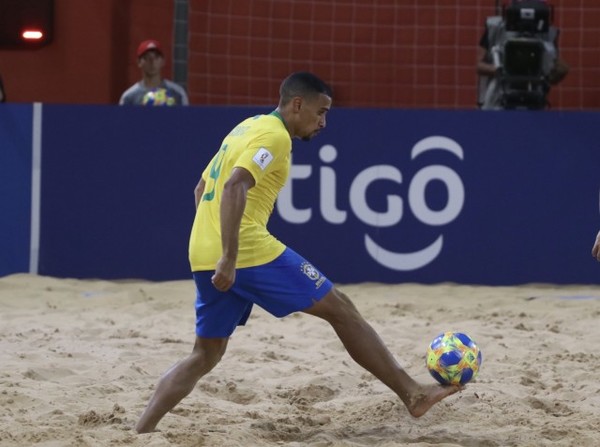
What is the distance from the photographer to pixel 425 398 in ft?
17.3

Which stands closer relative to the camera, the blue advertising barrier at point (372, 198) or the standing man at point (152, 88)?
the blue advertising barrier at point (372, 198)

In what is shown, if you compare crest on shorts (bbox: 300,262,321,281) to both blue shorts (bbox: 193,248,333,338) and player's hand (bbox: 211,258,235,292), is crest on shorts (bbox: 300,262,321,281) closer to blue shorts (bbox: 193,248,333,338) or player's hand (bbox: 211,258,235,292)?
blue shorts (bbox: 193,248,333,338)

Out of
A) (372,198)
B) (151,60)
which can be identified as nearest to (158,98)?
(151,60)

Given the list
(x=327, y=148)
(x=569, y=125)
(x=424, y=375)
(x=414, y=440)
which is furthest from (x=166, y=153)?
(x=414, y=440)

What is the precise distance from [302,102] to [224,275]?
91cm

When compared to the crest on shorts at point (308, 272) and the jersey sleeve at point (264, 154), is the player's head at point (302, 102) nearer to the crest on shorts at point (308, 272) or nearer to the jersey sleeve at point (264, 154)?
the jersey sleeve at point (264, 154)

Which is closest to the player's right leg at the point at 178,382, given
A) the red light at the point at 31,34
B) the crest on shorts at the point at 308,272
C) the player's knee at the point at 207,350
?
the player's knee at the point at 207,350

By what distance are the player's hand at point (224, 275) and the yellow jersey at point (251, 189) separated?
220 mm

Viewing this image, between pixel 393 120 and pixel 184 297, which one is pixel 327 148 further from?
pixel 184 297

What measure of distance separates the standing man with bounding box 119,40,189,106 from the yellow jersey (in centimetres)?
568

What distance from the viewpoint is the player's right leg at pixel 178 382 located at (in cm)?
519

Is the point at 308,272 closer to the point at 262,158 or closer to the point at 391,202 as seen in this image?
the point at 262,158

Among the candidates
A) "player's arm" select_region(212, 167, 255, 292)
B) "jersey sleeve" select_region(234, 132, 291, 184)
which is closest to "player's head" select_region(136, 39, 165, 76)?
"jersey sleeve" select_region(234, 132, 291, 184)

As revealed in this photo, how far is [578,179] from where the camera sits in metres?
10.0
